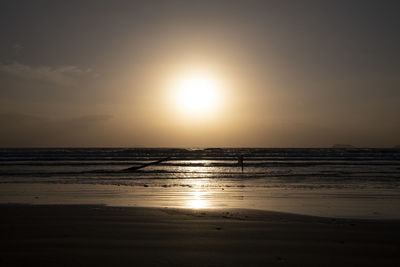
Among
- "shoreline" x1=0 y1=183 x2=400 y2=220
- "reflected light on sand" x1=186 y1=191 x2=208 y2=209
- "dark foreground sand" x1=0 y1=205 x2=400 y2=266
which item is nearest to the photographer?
"dark foreground sand" x1=0 y1=205 x2=400 y2=266

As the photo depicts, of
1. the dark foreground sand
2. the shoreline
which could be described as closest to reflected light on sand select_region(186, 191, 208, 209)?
the shoreline

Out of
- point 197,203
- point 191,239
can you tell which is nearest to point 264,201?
point 197,203

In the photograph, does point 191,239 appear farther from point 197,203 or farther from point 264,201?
point 264,201

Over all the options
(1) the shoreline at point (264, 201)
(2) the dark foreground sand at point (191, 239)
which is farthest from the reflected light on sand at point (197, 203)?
(2) the dark foreground sand at point (191, 239)

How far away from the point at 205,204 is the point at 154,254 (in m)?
6.29

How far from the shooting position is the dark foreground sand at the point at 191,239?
598 cm

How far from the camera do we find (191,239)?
725cm

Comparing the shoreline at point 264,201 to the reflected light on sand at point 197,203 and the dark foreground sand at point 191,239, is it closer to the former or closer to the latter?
the reflected light on sand at point 197,203

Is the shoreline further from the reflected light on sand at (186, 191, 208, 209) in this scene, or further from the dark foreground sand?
the dark foreground sand

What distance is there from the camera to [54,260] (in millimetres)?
5898

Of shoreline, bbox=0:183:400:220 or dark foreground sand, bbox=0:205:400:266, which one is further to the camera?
shoreline, bbox=0:183:400:220

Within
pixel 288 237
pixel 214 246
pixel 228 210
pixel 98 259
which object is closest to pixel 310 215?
pixel 228 210

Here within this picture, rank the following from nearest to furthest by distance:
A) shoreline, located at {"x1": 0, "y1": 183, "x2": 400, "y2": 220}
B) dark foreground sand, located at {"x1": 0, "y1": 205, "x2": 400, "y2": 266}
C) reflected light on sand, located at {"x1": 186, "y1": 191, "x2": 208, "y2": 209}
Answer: dark foreground sand, located at {"x1": 0, "y1": 205, "x2": 400, "y2": 266}, shoreline, located at {"x1": 0, "y1": 183, "x2": 400, "y2": 220}, reflected light on sand, located at {"x1": 186, "y1": 191, "x2": 208, "y2": 209}

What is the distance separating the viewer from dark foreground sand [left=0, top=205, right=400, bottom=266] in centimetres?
598
